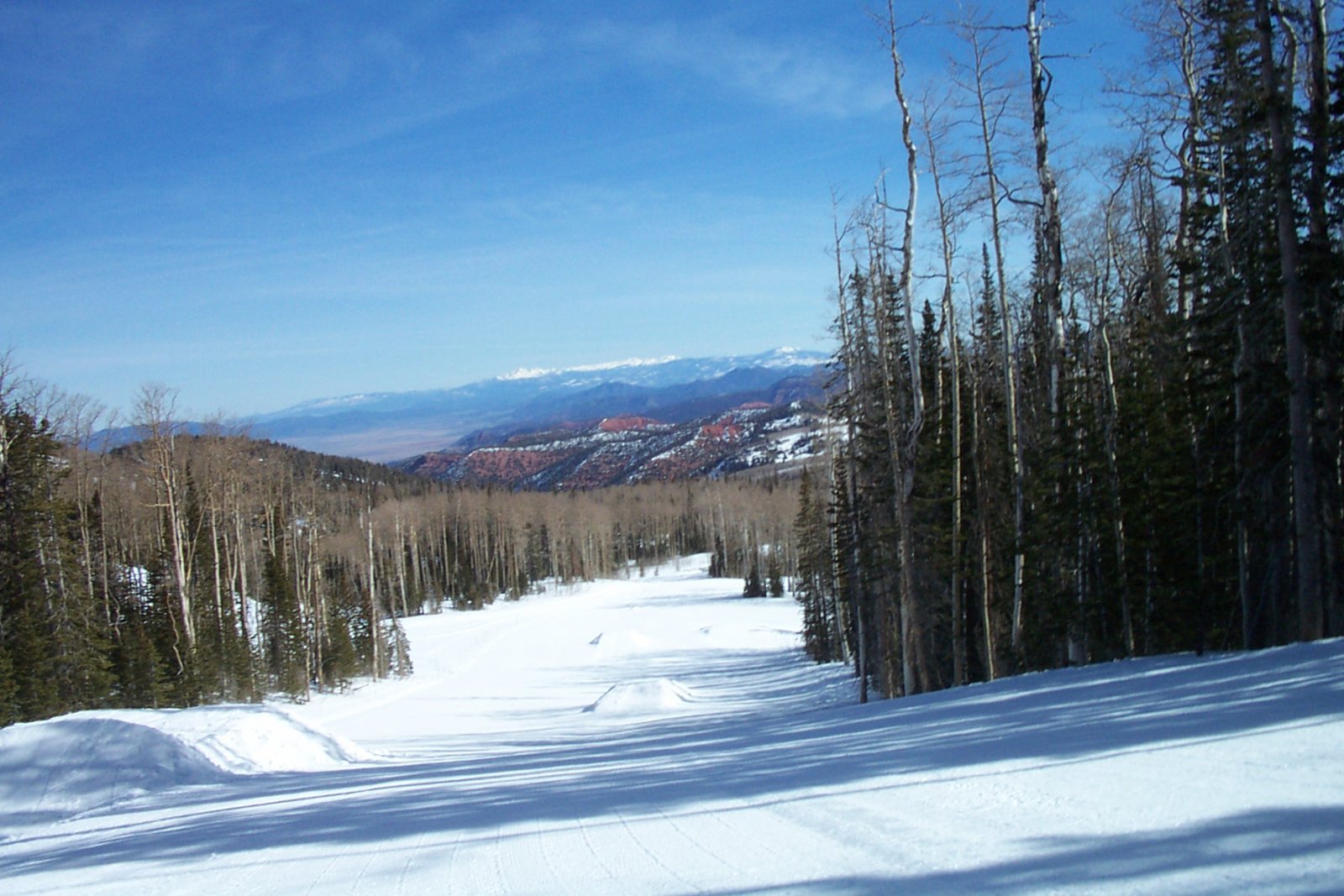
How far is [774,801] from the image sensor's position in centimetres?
589

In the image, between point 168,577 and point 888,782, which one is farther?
point 168,577

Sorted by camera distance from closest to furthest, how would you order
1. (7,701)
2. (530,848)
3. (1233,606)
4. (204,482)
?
(530,848) < (1233,606) < (7,701) < (204,482)

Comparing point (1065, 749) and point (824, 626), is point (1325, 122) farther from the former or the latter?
point (824, 626)

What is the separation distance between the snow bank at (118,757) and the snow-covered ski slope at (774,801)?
0.11ft

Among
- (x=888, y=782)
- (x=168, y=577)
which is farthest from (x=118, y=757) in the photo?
(x=168, y=577)

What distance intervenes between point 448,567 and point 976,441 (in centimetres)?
8671

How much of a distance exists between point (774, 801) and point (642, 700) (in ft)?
70.7

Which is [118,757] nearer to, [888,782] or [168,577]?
[888,782]

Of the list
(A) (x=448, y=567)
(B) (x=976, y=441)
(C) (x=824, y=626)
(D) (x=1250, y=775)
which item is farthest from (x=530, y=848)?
(A) (x=448, y=567)

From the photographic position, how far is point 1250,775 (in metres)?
4.62

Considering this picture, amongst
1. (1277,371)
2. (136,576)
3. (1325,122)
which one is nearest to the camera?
(1325,122)

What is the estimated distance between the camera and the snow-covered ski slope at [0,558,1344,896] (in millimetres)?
4055

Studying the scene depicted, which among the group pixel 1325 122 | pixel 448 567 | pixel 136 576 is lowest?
pixel 448 567

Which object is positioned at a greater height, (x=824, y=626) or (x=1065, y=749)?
(x=1065, y=749)
